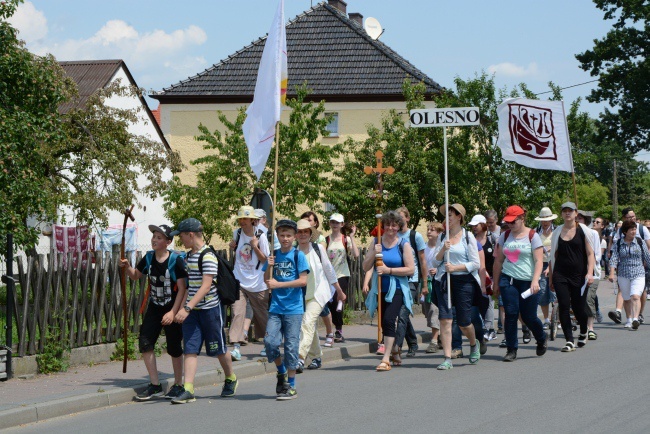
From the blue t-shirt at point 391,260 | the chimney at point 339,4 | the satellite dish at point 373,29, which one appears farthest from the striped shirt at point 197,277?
the chimney at point 339,4

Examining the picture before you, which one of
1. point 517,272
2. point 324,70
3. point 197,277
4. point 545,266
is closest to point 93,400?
point 197,277

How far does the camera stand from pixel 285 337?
9359 mm

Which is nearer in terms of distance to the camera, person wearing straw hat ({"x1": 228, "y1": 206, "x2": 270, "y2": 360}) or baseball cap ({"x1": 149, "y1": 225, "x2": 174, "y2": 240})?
baseball cap ({"x1": 149, "y1": 225, "x2": 174, "y2": 240})

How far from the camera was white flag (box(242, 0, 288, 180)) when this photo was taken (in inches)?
422

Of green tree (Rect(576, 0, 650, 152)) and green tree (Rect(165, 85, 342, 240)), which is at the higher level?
green tree (Rect(576, 0, 650, 152))

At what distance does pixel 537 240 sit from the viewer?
11.8 m

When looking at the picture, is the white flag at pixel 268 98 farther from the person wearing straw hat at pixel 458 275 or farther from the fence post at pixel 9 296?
the fence post at pixel 9 296

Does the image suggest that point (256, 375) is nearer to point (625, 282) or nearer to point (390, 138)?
point (625, 282)

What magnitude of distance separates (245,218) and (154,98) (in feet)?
116

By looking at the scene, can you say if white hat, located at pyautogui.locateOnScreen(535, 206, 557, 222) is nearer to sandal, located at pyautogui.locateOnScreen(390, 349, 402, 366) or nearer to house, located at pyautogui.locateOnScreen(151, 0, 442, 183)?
sandal, located at pyautogui.locateOnScreen(390, 349, 402, 366)

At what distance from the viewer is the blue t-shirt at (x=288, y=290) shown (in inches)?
370

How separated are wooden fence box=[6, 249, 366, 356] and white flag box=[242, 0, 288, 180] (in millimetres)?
2425

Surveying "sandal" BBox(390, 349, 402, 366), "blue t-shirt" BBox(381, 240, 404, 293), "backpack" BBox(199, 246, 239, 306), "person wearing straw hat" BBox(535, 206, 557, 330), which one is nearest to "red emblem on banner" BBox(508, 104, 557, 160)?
"person wearing straw hat" BBox(535, 206, 557, 330)

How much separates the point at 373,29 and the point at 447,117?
3493 centimetres
